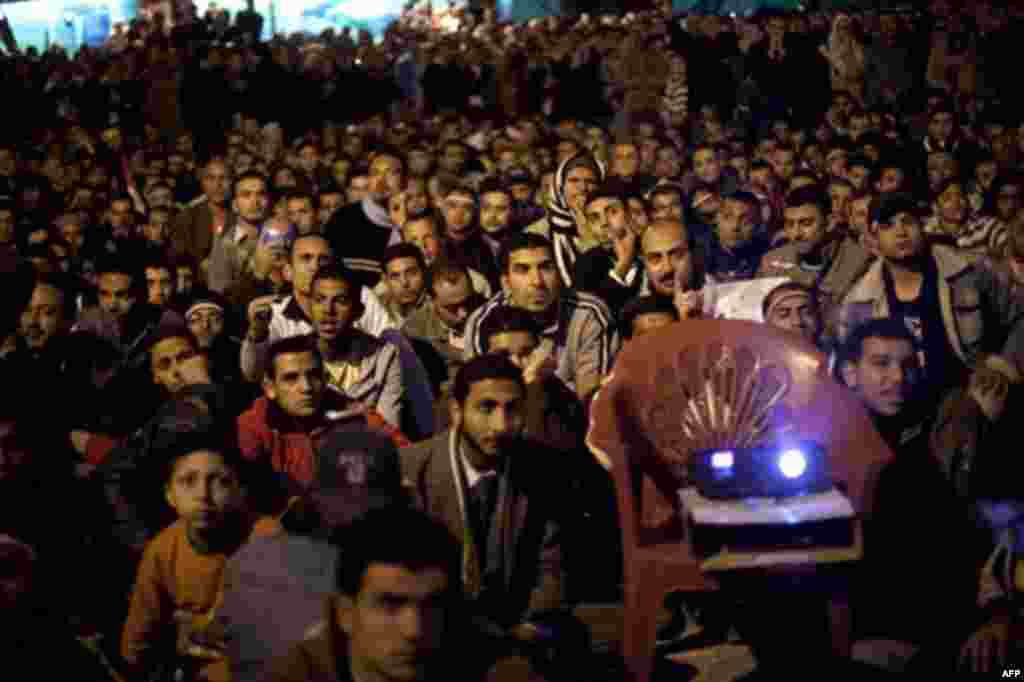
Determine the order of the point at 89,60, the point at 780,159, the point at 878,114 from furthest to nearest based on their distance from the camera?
the point at 89,60 → the point at 878,114 → the point at 780,159

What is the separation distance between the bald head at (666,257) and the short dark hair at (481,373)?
2.36m

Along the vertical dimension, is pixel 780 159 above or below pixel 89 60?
below

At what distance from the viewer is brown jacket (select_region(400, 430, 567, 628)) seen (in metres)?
5.68

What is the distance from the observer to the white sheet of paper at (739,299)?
7891 mm

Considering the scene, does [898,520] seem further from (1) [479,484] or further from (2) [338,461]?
(2) [338,461]

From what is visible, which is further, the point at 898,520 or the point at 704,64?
the point at 704,64

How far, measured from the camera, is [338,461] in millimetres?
5246

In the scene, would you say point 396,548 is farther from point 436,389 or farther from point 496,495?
point 436,389

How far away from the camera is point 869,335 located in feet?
21.0

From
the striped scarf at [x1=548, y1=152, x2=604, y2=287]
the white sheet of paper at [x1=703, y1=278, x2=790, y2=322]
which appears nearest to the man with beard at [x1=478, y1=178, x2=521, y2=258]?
the striped scarf at [x1=548, y1=152, x2=604, y2=287]

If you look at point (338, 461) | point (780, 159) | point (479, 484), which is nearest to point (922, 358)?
point (479, 484)

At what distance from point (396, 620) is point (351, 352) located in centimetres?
398

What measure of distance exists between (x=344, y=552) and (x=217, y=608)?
1.13m

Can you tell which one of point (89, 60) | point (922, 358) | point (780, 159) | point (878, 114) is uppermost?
point (89, 60)
